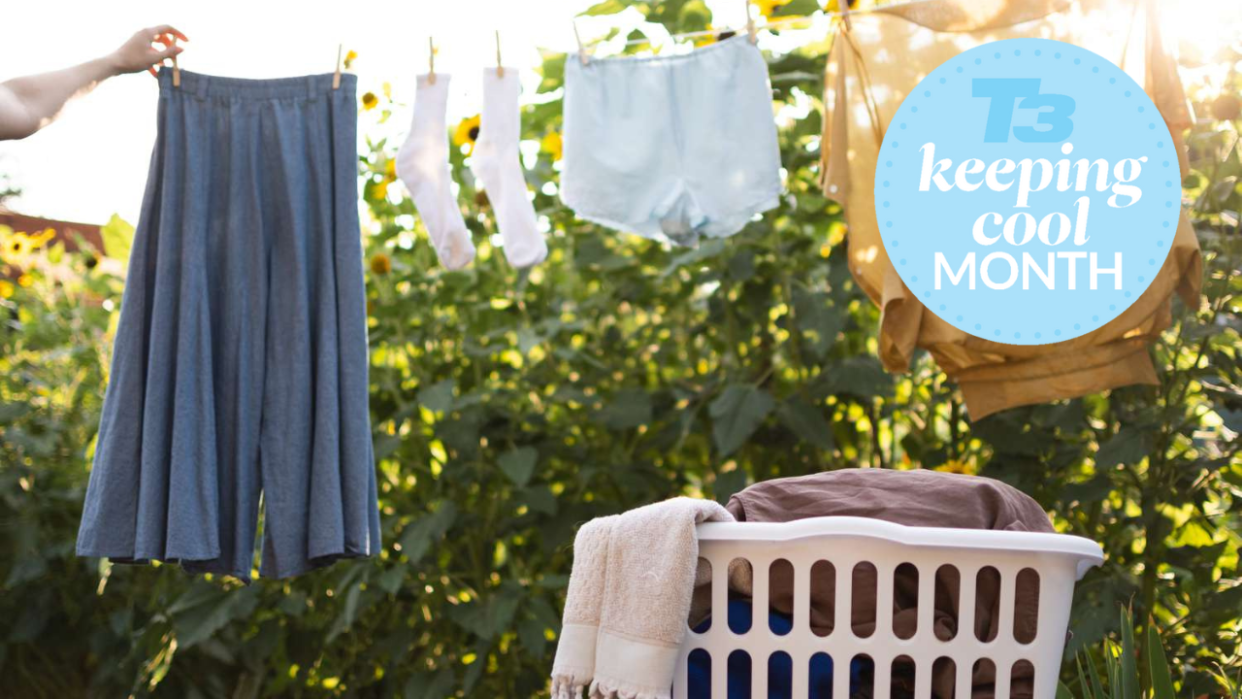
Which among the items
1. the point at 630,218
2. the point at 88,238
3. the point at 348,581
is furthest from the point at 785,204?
the point at 88,238

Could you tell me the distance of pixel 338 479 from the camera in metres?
1.82

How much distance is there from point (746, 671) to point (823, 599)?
11 cm

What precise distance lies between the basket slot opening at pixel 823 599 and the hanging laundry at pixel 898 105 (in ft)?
2.35

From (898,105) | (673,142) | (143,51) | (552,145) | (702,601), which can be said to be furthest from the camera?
(552,145)

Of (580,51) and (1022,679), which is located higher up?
(580,51)


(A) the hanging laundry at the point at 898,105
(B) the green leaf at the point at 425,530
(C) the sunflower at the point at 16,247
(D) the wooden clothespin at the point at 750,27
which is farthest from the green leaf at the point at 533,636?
(C) the sunflower at the point at 16,247

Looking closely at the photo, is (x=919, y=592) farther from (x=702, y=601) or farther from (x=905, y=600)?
(x=702, y=601)

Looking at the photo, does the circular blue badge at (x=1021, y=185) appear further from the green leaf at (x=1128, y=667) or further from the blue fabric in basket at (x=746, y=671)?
the blue fabric in basket at (x=746, y=671)

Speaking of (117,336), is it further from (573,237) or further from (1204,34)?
(1204,34)

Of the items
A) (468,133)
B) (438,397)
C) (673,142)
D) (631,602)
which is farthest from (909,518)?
(468,133)

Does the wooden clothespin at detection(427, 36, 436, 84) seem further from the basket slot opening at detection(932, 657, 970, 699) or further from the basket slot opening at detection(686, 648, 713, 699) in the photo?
the basket slot opening at detection(932, 657, 970, 699)

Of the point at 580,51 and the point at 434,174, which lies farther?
the point at 580,51

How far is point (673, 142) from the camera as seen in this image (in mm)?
2111

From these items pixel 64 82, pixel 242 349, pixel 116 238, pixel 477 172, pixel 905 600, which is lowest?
pixel 905 600
